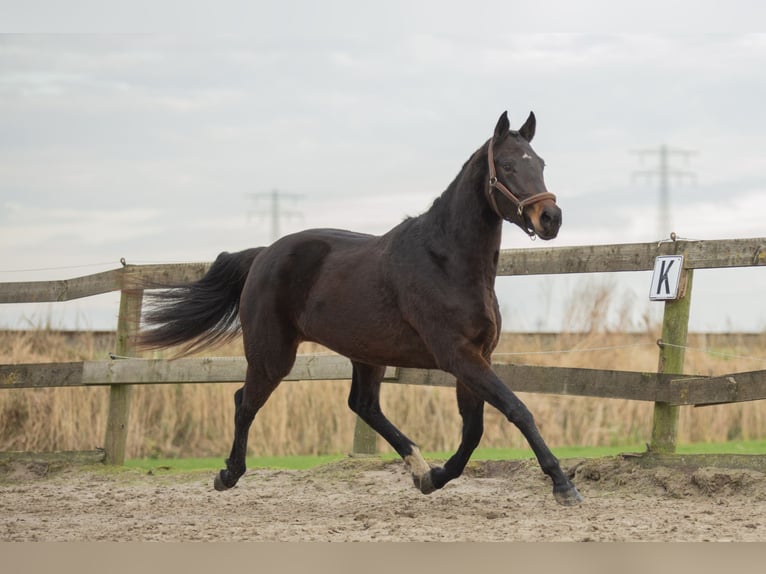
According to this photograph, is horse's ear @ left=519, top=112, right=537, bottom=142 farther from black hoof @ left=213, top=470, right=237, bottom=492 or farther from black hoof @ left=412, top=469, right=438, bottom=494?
black hoof @ left=213, top=470, right=237, bottom=492

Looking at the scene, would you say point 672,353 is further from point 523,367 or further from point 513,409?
point 513,409

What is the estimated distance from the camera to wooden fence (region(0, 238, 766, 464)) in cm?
562

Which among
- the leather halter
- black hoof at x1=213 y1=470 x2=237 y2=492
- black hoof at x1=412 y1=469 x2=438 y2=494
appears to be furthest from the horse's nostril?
black hoof at x1=213 y1=470 x2=237 y2=492

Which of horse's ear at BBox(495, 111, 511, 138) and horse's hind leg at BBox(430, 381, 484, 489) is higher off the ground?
horse's ear at BBox(495, 111, 511, 138)

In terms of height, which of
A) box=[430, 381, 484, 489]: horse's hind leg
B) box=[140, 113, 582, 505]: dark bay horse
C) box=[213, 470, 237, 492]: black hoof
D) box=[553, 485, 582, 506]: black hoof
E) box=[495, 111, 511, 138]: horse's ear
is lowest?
box=[213, 470, 237, 492]: black hoof

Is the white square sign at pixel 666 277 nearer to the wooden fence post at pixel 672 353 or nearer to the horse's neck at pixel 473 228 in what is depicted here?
the wooden fence post at pixel 672 353

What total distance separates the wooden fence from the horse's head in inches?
56.5

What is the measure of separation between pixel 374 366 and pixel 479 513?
3.93ft


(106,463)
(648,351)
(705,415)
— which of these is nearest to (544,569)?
(106,463)

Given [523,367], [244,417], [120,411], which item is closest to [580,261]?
[523,367]

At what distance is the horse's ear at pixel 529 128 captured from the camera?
16.0ft

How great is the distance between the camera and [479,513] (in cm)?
507

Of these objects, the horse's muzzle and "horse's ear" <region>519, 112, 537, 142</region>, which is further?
"horse's ear" <region>519, 112, 537, 142</region>

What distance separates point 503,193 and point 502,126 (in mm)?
364
